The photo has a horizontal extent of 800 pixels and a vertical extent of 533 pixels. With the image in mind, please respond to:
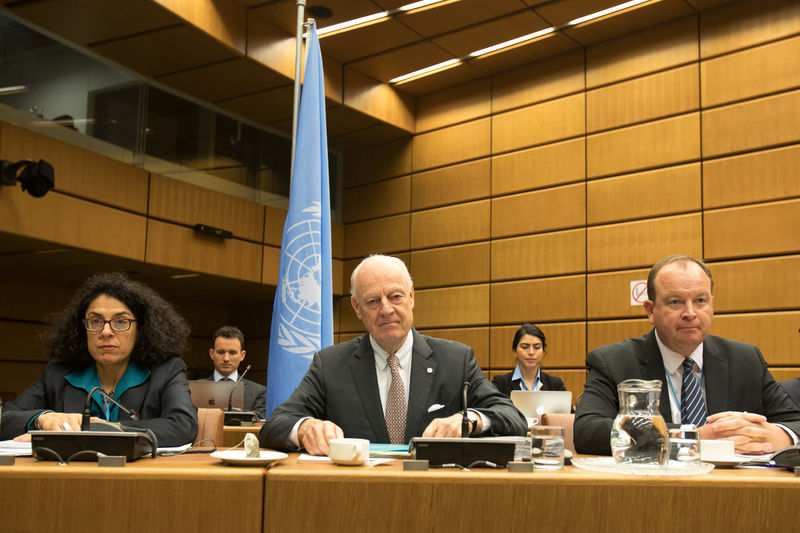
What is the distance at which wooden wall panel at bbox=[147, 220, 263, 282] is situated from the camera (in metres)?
7.25

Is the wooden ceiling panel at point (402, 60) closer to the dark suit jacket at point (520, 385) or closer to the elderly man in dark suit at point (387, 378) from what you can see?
the dark suit jacket at point (520, 385)

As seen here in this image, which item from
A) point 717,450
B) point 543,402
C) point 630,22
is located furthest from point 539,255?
point 717,450

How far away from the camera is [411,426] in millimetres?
2256

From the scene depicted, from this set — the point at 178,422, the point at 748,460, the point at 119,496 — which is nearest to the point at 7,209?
the point at 178,422

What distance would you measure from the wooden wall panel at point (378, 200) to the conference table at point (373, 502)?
7.81m

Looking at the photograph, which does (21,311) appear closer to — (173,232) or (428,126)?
(173,232)

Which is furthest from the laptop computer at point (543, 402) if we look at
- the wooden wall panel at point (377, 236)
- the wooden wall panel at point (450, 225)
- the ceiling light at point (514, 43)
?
the wooden wall panel at point (377, 236)

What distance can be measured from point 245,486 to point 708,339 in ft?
5.65

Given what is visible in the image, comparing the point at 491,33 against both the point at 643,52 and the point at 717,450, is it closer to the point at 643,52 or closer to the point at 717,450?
the point at 643,52

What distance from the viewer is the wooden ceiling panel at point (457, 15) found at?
6707mm

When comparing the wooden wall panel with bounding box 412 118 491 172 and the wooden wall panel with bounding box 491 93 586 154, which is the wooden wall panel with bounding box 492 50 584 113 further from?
the wooden wall panel with bounding box 412 118 491 172

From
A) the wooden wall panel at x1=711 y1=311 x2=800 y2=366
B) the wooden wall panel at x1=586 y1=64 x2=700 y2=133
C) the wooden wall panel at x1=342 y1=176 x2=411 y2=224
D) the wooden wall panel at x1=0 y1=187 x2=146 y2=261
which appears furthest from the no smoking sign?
the wooden wall panel at x1=0 y1=187 x2=146 y2=261

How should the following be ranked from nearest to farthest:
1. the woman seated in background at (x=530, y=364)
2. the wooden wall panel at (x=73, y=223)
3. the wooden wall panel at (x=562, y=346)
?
1. the woman seated in background at (x=530, y=364)
2. the wooden wall panel at (x=73, y=223)
3. the wooden wall panel at (x=562, y=346)

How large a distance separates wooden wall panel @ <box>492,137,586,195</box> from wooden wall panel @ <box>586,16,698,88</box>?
2.39 ft
